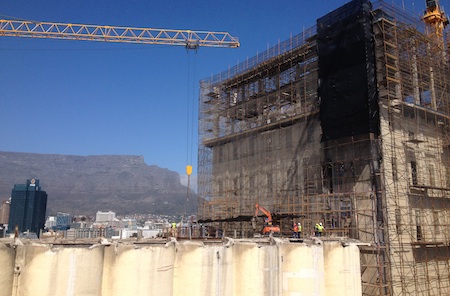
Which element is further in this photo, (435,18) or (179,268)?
(435,18)

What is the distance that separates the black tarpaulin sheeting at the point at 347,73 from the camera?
2970 cm

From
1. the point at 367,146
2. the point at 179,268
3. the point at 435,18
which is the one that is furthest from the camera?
the point at 435,18

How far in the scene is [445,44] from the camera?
38.3 m

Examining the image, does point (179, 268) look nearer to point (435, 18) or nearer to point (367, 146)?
point (367, 146)

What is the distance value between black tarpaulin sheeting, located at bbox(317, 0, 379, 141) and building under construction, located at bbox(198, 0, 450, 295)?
9 cm

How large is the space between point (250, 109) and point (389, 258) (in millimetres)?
20853

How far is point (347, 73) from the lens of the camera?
31266 mm

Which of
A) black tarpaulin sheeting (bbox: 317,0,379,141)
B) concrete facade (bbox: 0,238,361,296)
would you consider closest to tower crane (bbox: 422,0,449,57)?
black tarpaulin sheeting (bbox: 317,0,379,141)

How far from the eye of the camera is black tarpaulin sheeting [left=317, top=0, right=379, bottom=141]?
29.7 m

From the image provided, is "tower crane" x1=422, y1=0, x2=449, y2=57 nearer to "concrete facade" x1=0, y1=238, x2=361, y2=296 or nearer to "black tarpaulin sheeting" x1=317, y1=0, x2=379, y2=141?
"black tarpaulin sheeting" x1=317, y1=0, x2=379, y2=141

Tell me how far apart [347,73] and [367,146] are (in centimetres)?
570

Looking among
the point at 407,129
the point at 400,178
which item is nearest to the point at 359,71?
the point at 407,129

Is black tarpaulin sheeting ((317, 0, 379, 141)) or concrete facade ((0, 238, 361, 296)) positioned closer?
concrete facade ((0, 238, 361, 296))

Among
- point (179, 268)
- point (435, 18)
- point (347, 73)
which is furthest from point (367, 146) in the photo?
point (435, 18)
